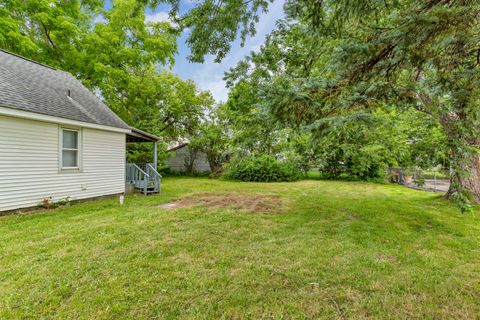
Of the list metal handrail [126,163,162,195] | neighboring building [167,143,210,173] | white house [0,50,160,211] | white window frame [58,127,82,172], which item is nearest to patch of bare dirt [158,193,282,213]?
metal handrail [126,163,162,195]

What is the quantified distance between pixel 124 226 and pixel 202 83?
51.5 feet

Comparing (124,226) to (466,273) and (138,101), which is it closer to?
(466,273)

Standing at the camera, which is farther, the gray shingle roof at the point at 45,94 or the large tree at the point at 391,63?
the gray shingle roof at the point at 45,94

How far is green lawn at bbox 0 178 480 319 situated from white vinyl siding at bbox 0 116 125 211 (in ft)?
2.50

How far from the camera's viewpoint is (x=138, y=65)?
554 inches

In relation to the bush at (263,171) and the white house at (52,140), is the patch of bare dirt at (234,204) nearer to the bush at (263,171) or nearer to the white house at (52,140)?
the white house at (52,140)

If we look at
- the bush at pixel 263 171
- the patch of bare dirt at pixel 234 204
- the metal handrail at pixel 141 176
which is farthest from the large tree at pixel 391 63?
the bush at pixel 263 171

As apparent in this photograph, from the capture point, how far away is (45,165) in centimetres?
595

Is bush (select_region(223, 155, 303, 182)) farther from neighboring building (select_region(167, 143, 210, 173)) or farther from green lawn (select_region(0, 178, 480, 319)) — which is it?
green lawn (select_region(0, 178, 480, 319))

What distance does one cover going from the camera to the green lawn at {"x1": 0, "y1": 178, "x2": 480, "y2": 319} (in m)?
2.14

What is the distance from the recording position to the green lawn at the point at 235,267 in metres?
2.14

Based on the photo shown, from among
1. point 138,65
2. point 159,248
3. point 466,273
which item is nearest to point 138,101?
point 138,65

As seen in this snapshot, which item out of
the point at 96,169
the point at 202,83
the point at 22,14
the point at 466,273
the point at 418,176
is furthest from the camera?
the point at 202,83

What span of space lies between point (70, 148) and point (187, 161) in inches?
457
